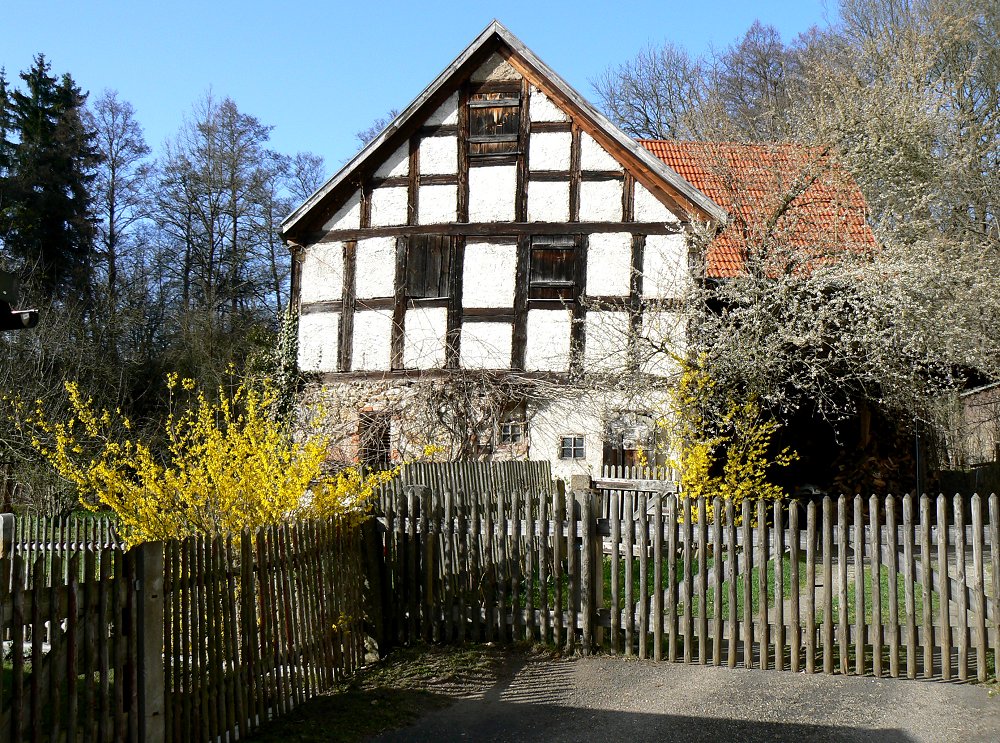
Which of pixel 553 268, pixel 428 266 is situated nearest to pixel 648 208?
pixel 553 268

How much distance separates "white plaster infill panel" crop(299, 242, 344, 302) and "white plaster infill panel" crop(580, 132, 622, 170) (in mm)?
4702

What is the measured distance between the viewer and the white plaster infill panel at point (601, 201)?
1590 centimetres

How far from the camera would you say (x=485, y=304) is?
16297 mm

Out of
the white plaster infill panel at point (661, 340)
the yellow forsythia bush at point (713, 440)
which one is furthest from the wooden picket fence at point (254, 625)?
the white plaster infill panel at point (661, 340)

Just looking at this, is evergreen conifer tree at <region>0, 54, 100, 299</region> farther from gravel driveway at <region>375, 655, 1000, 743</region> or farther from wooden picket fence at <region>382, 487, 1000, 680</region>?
gravel driveway at <region>375, 655, 1000, 743</region>

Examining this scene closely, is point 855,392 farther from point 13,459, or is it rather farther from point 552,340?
point 13,459

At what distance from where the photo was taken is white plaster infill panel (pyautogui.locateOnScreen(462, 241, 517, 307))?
1625cm

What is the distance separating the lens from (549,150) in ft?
53.1

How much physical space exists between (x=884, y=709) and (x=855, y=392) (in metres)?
11.8

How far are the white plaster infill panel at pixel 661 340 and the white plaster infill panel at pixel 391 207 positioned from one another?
15.9 ft

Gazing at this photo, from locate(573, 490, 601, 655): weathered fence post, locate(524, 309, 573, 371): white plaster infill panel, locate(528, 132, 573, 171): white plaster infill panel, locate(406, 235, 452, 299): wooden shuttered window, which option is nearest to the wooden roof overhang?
locate(528, 132, 573, 171): white plaster infill panel

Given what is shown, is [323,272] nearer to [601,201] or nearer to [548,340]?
[548,340]

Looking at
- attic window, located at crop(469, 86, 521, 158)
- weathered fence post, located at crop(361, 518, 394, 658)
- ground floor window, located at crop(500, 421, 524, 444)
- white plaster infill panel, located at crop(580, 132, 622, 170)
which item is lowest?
weathered fence post, located at crop(361, 518, 394, 658)

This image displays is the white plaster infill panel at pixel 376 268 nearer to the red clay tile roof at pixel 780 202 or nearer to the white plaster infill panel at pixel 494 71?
the white plaster infill panel at pixel 494 71
